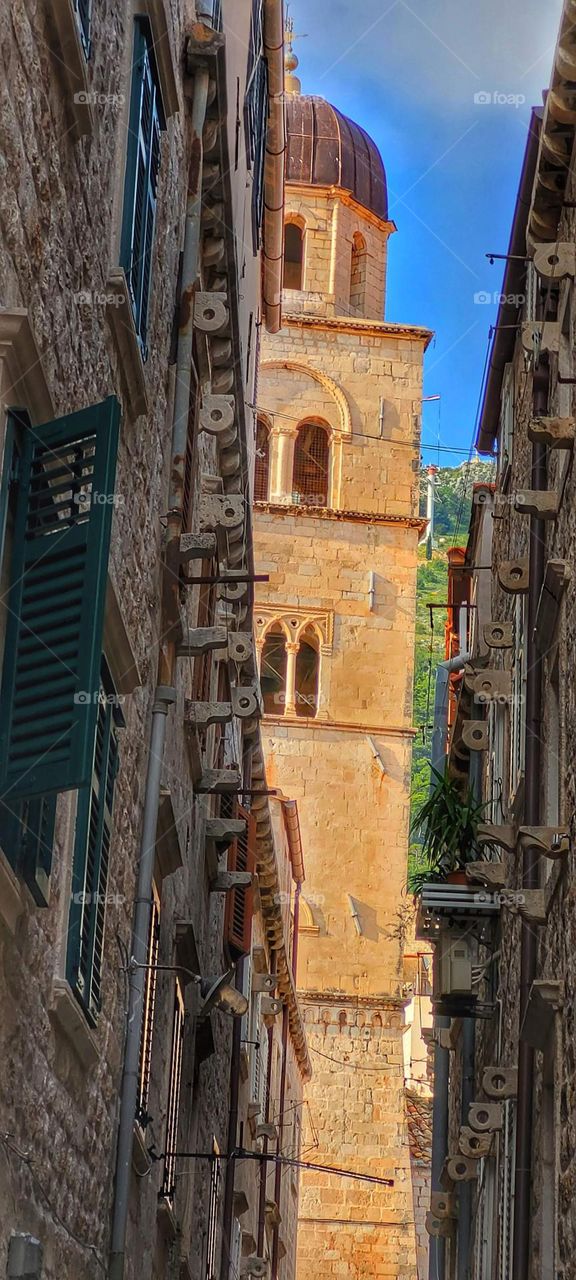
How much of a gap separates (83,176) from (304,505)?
1494 inches

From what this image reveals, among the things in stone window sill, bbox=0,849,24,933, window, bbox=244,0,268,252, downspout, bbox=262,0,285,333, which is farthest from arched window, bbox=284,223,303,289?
stone window sill, bbox=0,849,24,933

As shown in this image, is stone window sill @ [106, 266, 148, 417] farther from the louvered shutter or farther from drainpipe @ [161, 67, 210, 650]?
the louvered shutter

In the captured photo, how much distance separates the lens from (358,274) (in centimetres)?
4997

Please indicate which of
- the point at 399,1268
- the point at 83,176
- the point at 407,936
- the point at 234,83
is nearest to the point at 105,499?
the point at 83,176

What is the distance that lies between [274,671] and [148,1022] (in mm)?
33039

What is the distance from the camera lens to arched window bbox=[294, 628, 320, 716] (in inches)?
1752

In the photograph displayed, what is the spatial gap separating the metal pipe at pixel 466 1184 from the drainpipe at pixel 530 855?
5.42 metres

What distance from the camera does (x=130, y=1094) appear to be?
9.81 metres

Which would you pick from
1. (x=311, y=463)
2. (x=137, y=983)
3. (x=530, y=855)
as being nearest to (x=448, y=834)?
(x=530, y=855)

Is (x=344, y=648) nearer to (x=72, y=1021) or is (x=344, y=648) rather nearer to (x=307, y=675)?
(x=307, y=675)

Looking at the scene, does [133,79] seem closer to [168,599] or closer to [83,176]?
[83,176]

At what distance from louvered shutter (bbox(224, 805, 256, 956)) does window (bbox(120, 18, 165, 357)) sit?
8712 millimetres

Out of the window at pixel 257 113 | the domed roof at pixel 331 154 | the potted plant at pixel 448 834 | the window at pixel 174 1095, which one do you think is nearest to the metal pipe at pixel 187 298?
the window at pixel 174 1095

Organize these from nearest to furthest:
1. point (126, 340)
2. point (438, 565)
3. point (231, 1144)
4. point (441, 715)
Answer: point (126, 340) → point (231, 1144) → point (441, 715) → point (438, 565)
